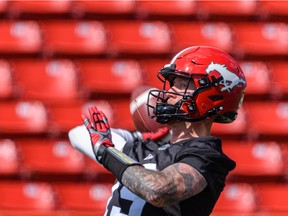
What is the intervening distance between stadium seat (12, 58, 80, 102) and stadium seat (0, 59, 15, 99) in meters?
0.06

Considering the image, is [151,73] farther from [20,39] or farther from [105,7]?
[20,39]

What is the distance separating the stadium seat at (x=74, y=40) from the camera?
24.4 feet

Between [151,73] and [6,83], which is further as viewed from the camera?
[151,73]

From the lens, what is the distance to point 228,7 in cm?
776

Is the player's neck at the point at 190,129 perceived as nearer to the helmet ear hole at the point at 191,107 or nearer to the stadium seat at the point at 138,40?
the helmet ear hole at the point at 191,107

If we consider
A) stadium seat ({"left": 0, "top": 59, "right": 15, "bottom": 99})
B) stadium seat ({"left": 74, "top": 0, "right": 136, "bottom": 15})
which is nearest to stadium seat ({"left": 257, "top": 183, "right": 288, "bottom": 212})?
stadium seat ({"left": 74, "top": 0, "right": 136, "bottom": 15})

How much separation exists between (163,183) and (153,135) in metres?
0.66

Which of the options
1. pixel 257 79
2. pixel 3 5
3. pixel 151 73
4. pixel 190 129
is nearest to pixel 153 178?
pixel 190 129

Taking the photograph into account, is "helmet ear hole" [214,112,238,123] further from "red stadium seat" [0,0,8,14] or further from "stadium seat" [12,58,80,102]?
"red stadium seat" [0,0,8,14]

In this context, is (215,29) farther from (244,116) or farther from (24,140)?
(24,140)

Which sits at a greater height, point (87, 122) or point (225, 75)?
point (225, 75)

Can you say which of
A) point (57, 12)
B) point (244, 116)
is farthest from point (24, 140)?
point (244, 116)

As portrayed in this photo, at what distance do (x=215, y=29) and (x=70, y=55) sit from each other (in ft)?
4.36

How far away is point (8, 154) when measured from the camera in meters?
6.75
